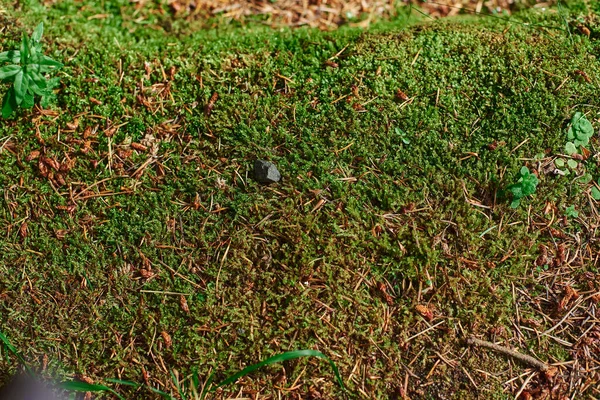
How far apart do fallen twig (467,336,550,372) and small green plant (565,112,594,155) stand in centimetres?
119

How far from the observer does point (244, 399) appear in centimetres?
249

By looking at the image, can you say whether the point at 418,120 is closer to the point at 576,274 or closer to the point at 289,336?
the point at 576,274

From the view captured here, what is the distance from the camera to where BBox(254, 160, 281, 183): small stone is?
2.70 m

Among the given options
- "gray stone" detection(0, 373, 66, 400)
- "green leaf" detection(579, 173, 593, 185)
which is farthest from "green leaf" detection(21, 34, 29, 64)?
"green leaf" detection(579, 173, 593, 185)

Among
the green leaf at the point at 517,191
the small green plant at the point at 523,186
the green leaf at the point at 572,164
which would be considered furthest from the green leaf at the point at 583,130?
the green leaf at the point at 517,191

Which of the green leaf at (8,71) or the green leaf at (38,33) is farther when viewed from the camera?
the green leaf at (38,33)

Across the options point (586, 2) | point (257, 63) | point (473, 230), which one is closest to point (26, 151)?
point (257, 63)

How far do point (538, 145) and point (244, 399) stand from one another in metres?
2.18

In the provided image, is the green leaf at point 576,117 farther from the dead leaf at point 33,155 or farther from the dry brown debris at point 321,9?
the dead leaf at point 33,155

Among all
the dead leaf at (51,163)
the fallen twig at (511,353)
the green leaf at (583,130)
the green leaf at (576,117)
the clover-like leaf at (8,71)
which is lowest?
the fallen twig at (511,353)

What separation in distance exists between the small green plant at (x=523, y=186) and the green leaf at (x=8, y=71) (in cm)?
286

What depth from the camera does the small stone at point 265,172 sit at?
2.70 m

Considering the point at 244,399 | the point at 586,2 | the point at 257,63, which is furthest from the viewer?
the point at 586,2

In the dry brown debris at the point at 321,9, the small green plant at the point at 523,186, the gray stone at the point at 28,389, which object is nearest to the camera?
the gray stone at the point at 28,389
